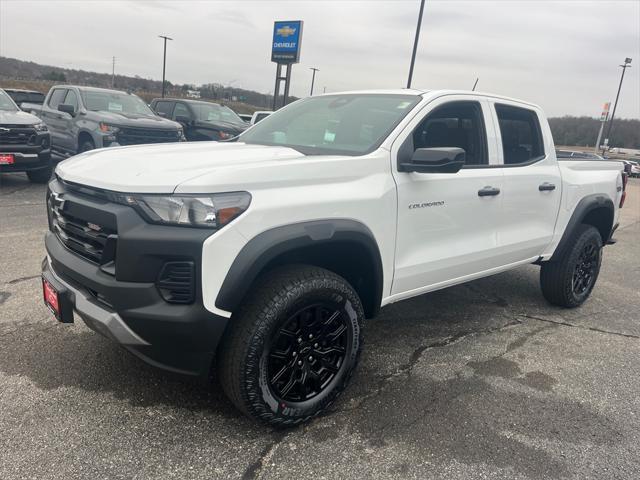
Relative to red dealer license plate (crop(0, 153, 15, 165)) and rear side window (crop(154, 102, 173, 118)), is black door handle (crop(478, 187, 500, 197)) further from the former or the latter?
rear side window (crop(154, 102, 173, 118))

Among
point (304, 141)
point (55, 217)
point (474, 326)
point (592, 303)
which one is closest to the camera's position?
point (55, 217)

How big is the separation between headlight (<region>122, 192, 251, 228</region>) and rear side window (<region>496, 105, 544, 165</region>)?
2543 millimetres

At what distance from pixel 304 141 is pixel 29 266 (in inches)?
122

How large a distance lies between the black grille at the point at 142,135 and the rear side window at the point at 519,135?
7478 millimetres

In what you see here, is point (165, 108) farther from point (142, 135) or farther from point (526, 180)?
point (526, 180)

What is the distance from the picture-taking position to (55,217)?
2.80m

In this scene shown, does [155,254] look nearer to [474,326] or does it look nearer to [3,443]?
[3,443]

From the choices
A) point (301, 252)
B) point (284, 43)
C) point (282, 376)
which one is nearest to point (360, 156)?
point (301, 252)

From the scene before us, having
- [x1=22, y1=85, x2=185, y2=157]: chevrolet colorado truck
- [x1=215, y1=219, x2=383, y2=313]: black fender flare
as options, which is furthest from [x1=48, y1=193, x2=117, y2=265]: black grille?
[x1=22, y1=85, x2=185, y2=157]: chevrolet colorado truck

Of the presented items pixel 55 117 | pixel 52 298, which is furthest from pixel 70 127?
pixel 52 298

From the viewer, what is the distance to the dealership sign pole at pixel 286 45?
60.3 ft

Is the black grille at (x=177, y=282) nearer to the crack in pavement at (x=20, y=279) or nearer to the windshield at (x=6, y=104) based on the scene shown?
the crack in pavement at (x=20, y=279)

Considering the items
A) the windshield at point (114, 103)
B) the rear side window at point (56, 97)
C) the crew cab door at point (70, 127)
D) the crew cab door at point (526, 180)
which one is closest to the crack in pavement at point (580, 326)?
the crew cab door at point (526, 180)

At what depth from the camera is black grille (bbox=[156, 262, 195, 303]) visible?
2180 mm
